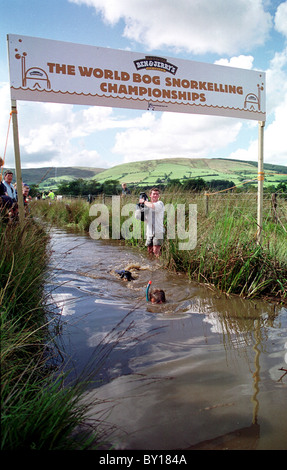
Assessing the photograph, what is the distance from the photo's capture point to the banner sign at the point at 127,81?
5.19m

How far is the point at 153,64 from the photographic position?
609 centimetres

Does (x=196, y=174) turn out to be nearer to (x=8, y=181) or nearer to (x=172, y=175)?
(x=172, y=175)

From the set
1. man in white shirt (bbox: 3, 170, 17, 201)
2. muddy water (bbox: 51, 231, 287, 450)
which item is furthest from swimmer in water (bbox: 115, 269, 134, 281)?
man in white shirt (bbox: 3, 170, 17, 201)

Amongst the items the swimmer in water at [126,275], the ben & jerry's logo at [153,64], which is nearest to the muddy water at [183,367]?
the swimmer in water at [126,275]

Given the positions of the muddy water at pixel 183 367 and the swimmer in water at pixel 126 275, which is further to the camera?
the swimmer in water at pixel 126 275

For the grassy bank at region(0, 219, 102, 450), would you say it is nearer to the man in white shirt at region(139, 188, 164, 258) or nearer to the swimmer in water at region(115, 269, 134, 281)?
the swimmer in water at region(115, 269, 134, 281)

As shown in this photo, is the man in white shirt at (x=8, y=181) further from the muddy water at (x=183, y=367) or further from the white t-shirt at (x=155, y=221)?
the white t-shirt at (x=155, y=221)

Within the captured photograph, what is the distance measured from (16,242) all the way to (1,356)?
1.76 meters

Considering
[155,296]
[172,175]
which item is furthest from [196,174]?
[155,296]

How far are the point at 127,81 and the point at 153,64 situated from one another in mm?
593

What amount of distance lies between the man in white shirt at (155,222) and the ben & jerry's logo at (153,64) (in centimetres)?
295

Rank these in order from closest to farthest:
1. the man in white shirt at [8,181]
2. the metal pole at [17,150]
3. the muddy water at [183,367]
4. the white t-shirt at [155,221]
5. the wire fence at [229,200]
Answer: the muddy water at [183,367]
the metal pole at [17,150]
the man in white shirt at [8,181]
the white t-shirt at [155,221]
the wire fence at [229,200]
